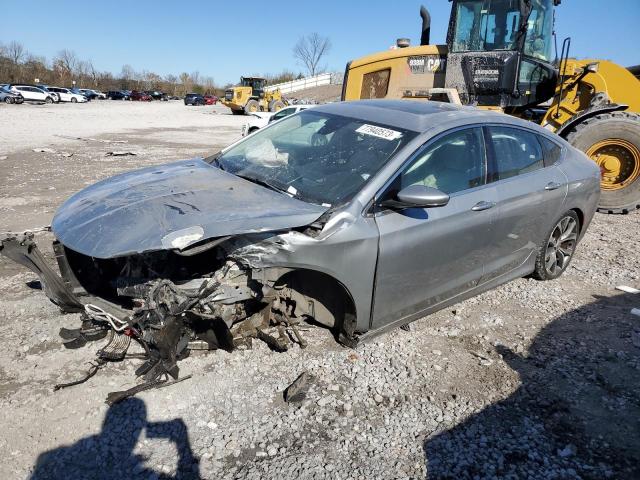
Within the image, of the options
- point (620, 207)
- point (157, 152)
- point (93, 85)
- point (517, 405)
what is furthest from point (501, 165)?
point (93, 85)

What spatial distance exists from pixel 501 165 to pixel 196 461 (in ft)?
9.74

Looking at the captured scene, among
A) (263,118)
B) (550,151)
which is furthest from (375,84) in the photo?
(263,118)

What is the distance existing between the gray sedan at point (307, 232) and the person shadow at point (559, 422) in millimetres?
Result: 764

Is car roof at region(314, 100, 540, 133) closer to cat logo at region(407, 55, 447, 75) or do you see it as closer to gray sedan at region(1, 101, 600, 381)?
gray sedan at region(1, 101, 600, 381)

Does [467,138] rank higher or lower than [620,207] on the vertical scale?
higher

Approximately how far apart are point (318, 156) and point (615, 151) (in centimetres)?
586

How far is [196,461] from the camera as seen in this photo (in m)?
2.21

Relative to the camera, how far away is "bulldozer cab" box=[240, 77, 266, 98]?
36031 millimetres

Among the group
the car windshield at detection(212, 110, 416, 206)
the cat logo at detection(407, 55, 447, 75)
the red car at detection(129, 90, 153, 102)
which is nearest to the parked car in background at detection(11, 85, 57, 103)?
the red car at detection(129, 90, 153, 102)

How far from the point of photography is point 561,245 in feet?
14.6

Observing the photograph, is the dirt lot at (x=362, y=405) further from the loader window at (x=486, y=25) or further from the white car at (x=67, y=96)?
the white car at (x=67, y=96)

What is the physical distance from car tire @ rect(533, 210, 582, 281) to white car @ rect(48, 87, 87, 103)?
50456 millimetres

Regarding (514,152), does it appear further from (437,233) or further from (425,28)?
(425,28)

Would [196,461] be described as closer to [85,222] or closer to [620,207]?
[85,222]
